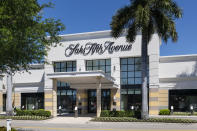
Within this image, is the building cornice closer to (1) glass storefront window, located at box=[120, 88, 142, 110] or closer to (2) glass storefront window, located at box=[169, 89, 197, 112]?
(2) glass storefront window, located at box=[169, 89, 197, 112]

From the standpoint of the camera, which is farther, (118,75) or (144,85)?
(118,75)

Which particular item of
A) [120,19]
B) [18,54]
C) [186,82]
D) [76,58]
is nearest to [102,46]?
[76,58]

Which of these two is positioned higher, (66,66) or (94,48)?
(94,48)

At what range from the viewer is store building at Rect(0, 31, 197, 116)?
3120 centimetres

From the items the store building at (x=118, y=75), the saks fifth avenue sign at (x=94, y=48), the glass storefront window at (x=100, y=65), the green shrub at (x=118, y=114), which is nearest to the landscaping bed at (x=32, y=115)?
the store building at (x=118, y=75)

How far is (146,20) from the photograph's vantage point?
72.3 ft

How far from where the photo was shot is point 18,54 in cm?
1448

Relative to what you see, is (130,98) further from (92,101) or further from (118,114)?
(118,114)

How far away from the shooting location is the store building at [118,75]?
3120 cm

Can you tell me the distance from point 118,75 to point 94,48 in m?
4.95

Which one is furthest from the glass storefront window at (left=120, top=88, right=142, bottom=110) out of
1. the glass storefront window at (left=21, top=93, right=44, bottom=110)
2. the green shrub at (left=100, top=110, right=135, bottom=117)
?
the glass storefront window at (left=21, top=93, right=44, bottom=110)

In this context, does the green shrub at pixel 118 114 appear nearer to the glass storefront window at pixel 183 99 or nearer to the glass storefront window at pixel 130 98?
the glass storefront window at pixel 130 98

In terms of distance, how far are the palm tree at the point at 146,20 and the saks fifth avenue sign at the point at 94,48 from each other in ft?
24.9

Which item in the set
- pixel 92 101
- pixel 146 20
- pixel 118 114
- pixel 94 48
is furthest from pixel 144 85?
pixel 92 101
